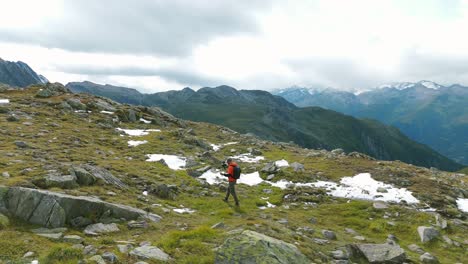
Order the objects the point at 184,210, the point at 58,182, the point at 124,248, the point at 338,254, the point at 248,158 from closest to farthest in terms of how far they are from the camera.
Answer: the point at 124,248, the point at 338,254, the point at 58,182, the point at 184,210, the point at 248,158

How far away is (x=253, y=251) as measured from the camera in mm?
11719

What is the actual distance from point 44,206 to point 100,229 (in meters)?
2.51

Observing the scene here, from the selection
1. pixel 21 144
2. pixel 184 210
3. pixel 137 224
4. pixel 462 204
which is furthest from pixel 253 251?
pixel 462 204

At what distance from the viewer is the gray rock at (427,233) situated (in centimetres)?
1992

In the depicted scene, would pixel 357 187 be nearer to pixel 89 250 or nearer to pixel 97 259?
pixel 89 250

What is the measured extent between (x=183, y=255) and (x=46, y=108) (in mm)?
46576

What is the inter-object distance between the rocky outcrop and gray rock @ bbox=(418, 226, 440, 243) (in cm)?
1794

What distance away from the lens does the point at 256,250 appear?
38.6 ft

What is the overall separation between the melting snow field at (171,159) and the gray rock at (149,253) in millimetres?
19608

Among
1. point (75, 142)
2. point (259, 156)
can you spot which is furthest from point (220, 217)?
point (259, 156)

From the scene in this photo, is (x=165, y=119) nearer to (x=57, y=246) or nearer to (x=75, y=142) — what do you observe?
(x=75, y=142)

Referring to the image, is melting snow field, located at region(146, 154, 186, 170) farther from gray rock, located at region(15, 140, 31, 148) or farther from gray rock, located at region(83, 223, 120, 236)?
gray rock, located at region(83, 223, 120, 236)

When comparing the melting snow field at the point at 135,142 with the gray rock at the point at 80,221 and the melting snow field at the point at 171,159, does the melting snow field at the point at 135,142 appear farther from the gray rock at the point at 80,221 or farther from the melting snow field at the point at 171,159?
the gray rock at the point at 80,221

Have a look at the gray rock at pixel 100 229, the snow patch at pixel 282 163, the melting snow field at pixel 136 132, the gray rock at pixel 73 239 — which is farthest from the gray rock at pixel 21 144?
the snow patch at pixel 282 163
